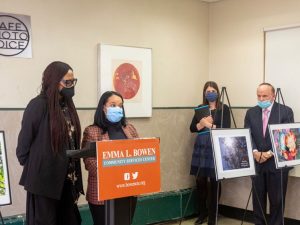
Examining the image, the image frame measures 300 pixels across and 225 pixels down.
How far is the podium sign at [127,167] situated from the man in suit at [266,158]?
2.28 meters

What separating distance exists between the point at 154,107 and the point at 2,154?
2207 mm

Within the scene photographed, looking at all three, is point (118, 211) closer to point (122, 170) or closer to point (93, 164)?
point (122, 170)

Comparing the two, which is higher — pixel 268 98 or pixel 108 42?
pixel 108 42

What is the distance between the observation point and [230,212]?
16.1 feet

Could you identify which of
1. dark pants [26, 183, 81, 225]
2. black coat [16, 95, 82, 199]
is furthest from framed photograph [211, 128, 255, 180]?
black coat [16, 95, 82, 199]

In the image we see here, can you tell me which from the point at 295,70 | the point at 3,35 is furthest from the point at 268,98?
the point at 3,35

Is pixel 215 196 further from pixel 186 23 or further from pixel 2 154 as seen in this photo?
pixel 2 154

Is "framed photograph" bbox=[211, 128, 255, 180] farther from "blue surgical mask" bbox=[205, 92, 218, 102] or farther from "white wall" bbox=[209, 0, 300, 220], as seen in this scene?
"white wall" bbox=[209, 0, 300, 220]

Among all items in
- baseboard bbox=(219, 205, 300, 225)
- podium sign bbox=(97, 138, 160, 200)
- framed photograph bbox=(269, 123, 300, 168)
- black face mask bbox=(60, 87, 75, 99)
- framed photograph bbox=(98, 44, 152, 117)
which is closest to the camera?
podium sign bbox=(97, 138, 160, 200)

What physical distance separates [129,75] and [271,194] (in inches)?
74.2

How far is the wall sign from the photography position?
135 inches

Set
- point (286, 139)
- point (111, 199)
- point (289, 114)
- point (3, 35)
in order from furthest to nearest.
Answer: point (289, 114) → point (286, 139) → point (3, 35) → point (111, 199)

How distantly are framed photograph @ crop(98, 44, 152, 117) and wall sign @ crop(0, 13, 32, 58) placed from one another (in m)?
0.75

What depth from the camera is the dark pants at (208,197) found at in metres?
4.44
